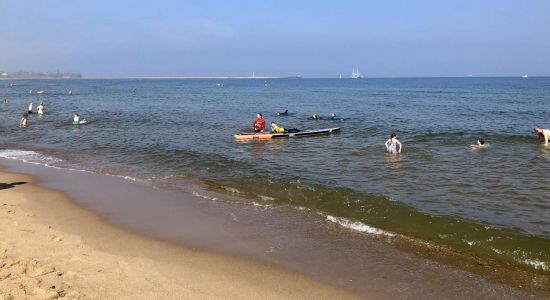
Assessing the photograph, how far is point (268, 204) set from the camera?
1210cm

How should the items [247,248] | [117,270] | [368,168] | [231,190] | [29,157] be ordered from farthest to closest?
[29,157] → [368,168] → [231,190] → [247,248] → [117,270]

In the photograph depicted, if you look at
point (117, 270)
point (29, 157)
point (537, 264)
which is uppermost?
point (117, 270)

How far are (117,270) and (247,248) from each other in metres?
2.48

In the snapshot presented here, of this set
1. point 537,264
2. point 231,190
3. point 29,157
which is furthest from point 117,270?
point 29,157

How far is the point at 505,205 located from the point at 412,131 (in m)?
16.7

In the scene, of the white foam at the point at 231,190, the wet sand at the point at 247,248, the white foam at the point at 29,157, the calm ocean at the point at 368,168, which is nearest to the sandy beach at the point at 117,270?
the wet sand at the point at 247,248

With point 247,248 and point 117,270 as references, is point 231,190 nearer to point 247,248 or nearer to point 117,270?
point 247,248

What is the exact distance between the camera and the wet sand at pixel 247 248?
23.5 ft

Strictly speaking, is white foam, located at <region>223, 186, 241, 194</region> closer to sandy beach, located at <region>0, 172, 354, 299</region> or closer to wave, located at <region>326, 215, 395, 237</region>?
wave, located at <region>326, 215, 395, 237</region>

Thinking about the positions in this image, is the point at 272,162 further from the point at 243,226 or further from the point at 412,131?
the point at 412,131

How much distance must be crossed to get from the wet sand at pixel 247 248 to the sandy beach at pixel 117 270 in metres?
0.03

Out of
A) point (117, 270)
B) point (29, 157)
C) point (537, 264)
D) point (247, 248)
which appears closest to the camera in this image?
point (117, 270)

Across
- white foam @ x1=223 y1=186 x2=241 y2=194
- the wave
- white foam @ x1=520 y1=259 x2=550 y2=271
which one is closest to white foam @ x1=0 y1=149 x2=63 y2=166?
white foam @ x1=223 y1=186 x2=241 y2=194

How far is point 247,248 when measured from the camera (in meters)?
8.80
